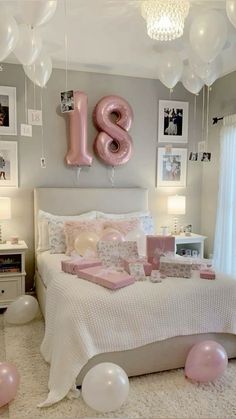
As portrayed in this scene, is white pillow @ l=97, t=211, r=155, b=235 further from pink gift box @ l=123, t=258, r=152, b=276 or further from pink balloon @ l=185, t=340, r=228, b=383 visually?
pink balloon @ l=185, t=340, r=228, b=383

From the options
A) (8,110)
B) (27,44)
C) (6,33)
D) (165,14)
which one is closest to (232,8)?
(165,14)

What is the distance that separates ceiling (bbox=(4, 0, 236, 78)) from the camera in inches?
104

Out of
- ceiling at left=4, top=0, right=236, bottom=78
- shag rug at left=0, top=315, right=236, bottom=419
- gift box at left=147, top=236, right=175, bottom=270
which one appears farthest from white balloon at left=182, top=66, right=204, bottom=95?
shag rug at left=0, top=315, right=236, bottom=419

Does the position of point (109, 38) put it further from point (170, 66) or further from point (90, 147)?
point (90, 147)

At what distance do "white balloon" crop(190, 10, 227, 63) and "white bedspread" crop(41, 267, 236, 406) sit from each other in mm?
1686

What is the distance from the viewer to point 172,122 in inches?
176

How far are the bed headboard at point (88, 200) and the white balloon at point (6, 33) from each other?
1.78 meters

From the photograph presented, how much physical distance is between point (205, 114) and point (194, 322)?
Result: 297 cm

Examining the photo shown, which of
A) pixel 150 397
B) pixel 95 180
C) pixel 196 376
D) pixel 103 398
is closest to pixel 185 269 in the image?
pixel 196 376

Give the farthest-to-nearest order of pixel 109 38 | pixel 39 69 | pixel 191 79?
pixel 191 79
pixel 109 38
pixel 39 69

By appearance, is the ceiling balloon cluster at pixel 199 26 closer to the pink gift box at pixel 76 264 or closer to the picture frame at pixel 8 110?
the pink gift box at pixel 76 264

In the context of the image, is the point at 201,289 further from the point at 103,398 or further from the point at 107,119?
the point at 107,119

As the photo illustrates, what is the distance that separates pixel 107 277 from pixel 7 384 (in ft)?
2.87

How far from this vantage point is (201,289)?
2459mm
